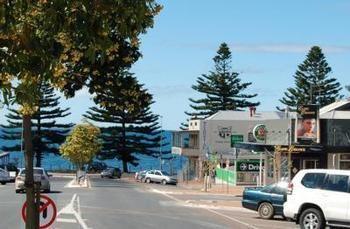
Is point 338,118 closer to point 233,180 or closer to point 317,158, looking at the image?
point 317,158

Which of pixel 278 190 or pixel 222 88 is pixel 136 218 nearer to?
pixel 278 190

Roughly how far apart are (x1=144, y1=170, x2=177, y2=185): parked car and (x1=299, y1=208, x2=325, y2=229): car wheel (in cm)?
5081

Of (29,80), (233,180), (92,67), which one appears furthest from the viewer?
(233,180)

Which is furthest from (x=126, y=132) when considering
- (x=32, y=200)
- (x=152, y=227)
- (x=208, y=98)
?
(x=32, y=200)

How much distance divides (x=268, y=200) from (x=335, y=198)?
20.2 feet

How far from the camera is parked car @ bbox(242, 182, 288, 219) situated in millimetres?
25453

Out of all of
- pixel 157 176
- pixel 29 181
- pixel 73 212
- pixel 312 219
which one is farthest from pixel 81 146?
pixel 29 181

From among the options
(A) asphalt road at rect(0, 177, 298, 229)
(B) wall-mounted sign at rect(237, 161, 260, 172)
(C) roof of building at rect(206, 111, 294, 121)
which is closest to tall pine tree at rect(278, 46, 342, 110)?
(C) roof of building at rect(206, 111, 294, 121)

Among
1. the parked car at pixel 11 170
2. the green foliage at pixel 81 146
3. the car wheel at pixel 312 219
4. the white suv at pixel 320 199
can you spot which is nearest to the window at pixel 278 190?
the white suv at pixel 320 199

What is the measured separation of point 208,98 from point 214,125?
16.0 meters

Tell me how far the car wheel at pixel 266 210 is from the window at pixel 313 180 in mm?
5135

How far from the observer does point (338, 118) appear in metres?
49.3

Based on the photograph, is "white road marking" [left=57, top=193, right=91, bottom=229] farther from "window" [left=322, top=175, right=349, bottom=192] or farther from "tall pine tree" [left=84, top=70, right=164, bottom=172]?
"tall pine tree" [left=84, top=70, right=164, bottom=172]

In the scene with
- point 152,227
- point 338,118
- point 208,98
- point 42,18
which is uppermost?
point 208,98
